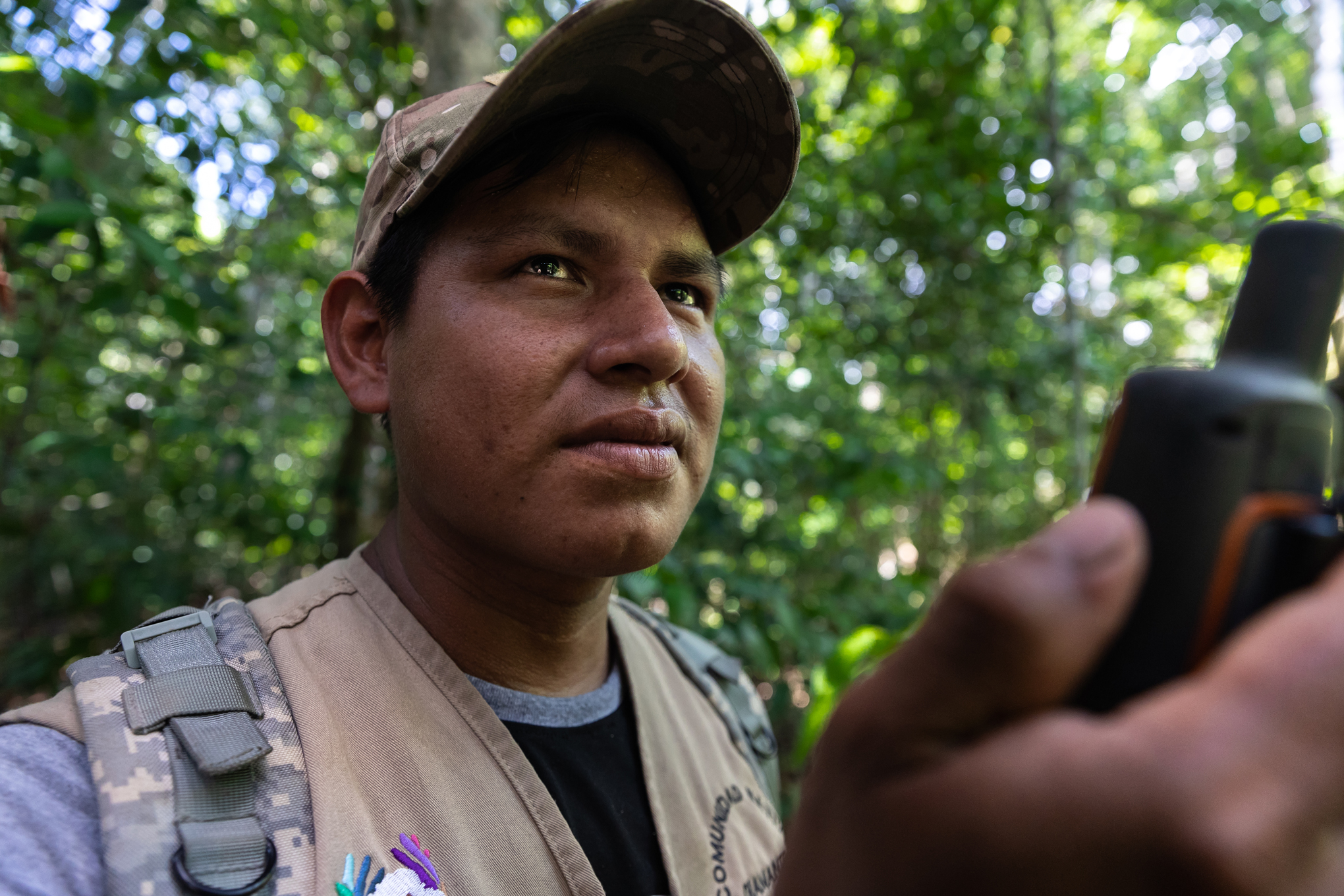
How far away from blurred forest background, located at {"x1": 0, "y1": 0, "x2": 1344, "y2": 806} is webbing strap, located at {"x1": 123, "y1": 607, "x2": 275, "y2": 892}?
1.42 meters

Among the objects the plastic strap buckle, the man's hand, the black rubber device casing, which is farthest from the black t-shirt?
the black rubber device casing

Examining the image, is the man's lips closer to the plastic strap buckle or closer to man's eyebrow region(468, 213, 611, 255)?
man's eyebrow region(468, 213, 611, 255)

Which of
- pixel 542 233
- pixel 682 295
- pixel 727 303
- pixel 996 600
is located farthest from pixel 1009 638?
pixel 727 303

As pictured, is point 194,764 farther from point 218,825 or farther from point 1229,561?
point 1229,561

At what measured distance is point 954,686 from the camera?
47cm

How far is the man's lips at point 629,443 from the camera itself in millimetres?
1300

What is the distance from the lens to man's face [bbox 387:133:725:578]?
4.22ft

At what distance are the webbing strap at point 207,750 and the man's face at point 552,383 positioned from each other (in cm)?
43

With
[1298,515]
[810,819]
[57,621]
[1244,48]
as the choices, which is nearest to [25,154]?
[810,819]

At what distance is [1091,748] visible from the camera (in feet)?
1.48

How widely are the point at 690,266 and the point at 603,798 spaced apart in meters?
1.04

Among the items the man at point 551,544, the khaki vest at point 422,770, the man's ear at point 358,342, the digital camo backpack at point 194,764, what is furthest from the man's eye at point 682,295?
the digital camo backpack at point 194,764

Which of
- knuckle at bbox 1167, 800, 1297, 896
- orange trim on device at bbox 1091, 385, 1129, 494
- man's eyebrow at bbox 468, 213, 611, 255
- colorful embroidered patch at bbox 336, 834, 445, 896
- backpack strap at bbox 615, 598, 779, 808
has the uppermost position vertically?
man's eyebrow at bbox 468, 213, 611, 255

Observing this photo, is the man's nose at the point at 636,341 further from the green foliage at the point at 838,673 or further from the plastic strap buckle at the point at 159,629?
the green foliage at the point at 838,673
